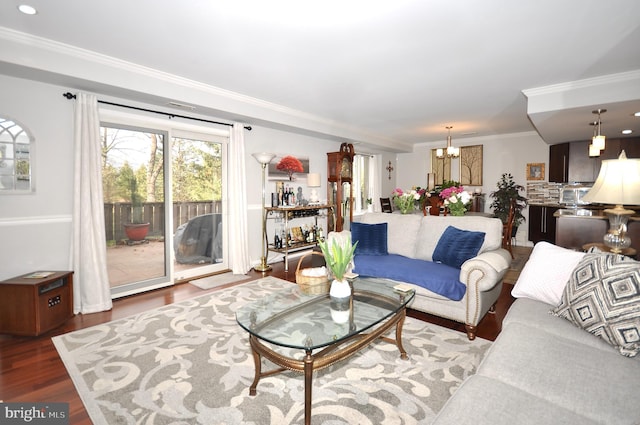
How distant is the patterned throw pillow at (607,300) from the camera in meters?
1.55

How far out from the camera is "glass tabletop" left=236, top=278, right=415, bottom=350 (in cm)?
178

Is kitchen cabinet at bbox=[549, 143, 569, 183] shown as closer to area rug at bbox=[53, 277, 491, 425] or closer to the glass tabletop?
area rug at bbox=[53, 277, 491, 425]

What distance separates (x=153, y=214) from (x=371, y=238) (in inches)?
114

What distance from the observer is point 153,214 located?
13.6ft

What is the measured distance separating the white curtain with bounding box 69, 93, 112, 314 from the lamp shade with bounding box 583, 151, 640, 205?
453cm

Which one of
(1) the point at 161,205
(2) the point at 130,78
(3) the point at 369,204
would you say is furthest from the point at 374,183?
(2) the point at 130,78

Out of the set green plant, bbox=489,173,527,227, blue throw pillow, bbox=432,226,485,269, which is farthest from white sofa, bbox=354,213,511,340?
green plant, bbox=489,173,527,227

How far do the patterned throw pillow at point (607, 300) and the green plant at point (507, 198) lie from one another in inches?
226

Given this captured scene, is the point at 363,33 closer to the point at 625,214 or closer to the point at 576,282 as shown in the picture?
the point at 576,282

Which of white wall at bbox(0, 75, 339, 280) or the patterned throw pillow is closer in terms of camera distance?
the patterned throw pillow

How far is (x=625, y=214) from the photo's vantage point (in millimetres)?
2510

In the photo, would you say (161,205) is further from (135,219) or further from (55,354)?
(55,354)

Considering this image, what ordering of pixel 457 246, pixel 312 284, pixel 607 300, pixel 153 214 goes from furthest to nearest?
pixel 153 214 → pixel 457 246 → pixel 312 284 → pixel 607 300

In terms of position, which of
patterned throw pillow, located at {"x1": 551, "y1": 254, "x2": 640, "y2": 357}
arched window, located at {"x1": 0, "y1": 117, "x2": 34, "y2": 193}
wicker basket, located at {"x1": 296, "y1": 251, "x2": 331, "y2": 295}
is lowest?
wicker basket, located at {"x1": 296, "y1": 251, "x2": 331, "y2": 295}
